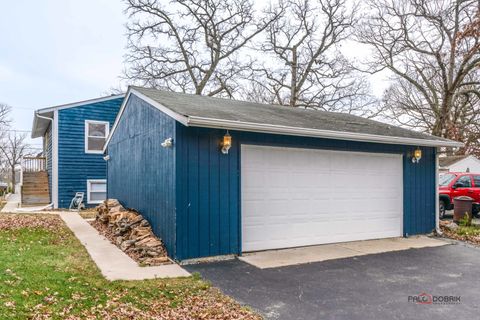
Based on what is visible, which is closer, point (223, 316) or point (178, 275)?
point (223, 316)

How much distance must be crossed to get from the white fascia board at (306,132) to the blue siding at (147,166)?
72 cm

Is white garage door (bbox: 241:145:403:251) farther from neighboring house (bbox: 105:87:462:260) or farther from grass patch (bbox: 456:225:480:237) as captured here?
grass patch (bbox: 456:225:480:237)

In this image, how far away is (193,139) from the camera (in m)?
6.20

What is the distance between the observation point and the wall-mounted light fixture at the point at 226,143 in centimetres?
625

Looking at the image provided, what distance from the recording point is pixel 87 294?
4.19m

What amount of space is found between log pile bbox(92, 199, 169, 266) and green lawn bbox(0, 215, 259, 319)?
834 mm

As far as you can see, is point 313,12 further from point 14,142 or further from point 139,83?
point 14,142

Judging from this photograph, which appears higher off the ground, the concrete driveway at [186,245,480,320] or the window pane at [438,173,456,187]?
the window pane at [438,173,456,187]

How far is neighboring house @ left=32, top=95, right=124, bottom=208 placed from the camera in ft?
47.0

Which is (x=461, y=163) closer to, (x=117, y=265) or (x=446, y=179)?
(x=446, y=179)

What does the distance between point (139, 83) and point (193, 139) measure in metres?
16.7

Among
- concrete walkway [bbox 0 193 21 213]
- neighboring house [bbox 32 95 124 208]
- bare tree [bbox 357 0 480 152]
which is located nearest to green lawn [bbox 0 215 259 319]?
concrete walkway [bbox 0 193 21 213]

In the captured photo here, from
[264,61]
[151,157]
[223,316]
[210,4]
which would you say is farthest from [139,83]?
[223,316]

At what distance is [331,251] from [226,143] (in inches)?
115
